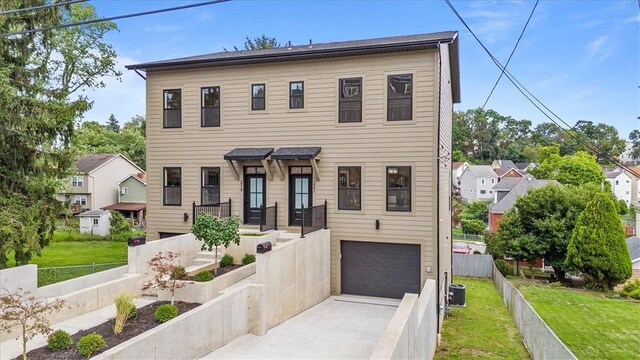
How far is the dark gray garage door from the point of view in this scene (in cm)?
1180

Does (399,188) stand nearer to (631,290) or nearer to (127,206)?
(631,290)

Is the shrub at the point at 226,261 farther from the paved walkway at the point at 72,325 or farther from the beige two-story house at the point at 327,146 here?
the paved walkway at the point at 72,325

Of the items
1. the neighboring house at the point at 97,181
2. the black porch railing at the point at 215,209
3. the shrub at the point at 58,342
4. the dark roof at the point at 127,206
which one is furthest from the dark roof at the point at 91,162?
the shrub at the point at 58,342

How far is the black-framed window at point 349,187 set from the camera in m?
12.2

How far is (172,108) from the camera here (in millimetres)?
14086

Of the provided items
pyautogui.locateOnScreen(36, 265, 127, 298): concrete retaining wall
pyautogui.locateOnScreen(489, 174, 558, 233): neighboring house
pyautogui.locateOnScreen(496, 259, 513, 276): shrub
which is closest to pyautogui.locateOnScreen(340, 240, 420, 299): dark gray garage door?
pyautogui.locateOnScreen(36, 265, 127, 298): concrete retaining wall

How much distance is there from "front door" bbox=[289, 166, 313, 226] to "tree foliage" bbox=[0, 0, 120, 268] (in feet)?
21.5

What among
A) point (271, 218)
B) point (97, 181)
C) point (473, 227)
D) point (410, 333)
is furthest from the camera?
point (473, 227)

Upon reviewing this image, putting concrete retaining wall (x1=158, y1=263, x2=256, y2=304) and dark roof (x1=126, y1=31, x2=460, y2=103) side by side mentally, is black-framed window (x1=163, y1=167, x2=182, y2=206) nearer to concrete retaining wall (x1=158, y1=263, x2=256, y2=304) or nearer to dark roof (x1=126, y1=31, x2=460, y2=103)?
dark roof (x1=126, y1=31, x2=460, y2=103)

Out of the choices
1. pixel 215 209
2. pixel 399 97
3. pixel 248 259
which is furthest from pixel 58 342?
pixel 399 97

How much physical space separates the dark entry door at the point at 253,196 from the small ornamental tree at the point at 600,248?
49.9 ft

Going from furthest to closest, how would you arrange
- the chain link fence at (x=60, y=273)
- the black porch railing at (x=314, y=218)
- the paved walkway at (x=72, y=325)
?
the chain link fence at (x=60, y=273), the black porch railing at (x=314, y=218), the paved walkway at (x=72, y=325)

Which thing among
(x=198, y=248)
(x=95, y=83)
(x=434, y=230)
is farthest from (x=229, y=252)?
(x=95, y=83)

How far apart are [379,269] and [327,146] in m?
3.96
